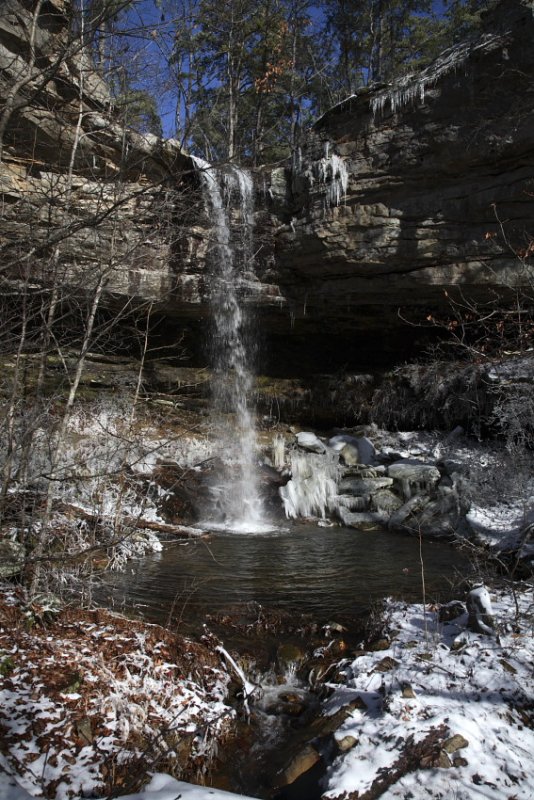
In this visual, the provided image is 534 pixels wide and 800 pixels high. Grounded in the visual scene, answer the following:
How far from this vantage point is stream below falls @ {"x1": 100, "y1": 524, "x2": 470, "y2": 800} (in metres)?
3.28

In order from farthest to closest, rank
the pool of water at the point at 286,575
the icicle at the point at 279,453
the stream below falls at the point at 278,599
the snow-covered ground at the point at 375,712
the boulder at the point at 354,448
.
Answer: the boulder at the point at 354,448 → the icicle at the point at 279,453 → the pool of water at the point at 286,575 → the stream below falls at the point at 278,599 → the snow-covered ground at the point at 375,712

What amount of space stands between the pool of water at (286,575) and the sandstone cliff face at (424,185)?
6.22 metres

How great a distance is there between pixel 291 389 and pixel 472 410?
4995mm

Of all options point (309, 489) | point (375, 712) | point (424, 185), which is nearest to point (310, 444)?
point (309, 489)

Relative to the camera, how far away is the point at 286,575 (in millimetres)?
6406

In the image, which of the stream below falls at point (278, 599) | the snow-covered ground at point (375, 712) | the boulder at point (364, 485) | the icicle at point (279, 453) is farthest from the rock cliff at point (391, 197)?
the snow-covered ground at point (375, 712)

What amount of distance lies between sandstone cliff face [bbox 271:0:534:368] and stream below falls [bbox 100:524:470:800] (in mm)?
6190

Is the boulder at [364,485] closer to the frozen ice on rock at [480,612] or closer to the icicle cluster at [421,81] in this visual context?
the frozen ice on rock at [480,612]

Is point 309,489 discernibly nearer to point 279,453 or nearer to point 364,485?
point 364,485

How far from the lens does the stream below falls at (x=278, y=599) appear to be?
3.28 m

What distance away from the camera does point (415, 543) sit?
8180 mm

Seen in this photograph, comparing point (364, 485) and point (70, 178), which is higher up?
point (70, 178)

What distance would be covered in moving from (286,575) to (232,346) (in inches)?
354

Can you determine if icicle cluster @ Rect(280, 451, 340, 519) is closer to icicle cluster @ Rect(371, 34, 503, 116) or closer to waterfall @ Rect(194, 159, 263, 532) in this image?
waterfall @ Rect(194, 159, 263, 532)
